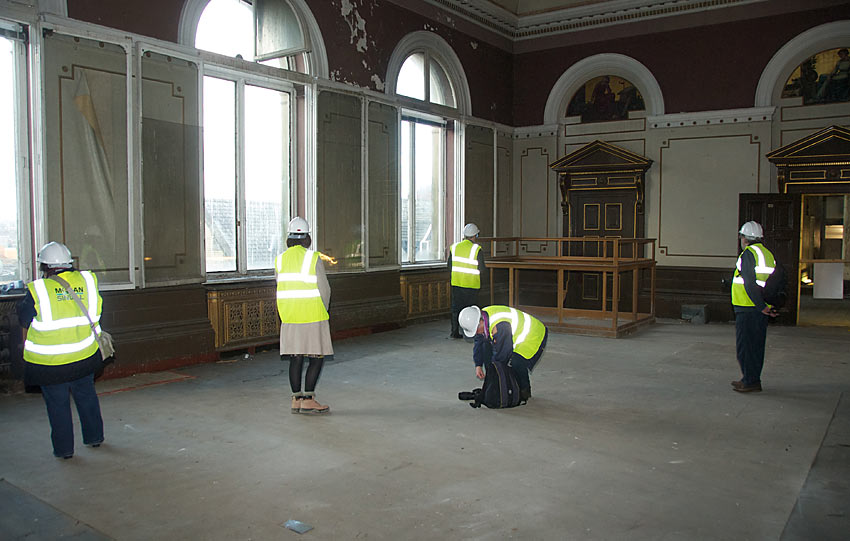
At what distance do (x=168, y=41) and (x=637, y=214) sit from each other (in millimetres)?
8027

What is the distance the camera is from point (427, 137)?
433 inches

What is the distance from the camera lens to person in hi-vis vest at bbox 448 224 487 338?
28.2ft

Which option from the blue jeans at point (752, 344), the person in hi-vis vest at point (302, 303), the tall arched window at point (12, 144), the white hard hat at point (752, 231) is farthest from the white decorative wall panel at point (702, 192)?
the tall arched window at point (12, 144)

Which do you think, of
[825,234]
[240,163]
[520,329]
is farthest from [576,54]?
[825,234]

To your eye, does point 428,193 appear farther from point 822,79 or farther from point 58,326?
point 58,326

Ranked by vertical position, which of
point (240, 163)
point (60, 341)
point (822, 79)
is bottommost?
point (60, 341)

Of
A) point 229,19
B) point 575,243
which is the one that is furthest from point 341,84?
point 575,243

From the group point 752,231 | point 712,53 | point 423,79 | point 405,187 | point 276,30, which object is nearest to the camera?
point 752,231

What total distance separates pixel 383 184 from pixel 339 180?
3.08 ft

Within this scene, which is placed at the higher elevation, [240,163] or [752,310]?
[240,163]

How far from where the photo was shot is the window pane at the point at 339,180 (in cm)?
867

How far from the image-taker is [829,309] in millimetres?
12617

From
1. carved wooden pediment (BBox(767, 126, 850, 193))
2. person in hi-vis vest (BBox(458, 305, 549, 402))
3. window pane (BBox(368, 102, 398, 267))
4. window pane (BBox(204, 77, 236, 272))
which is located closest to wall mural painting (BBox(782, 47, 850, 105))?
carved wooden pediment (BBox(767, 126, 850, 193))

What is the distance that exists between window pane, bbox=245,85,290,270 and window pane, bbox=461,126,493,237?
3.84 meters
